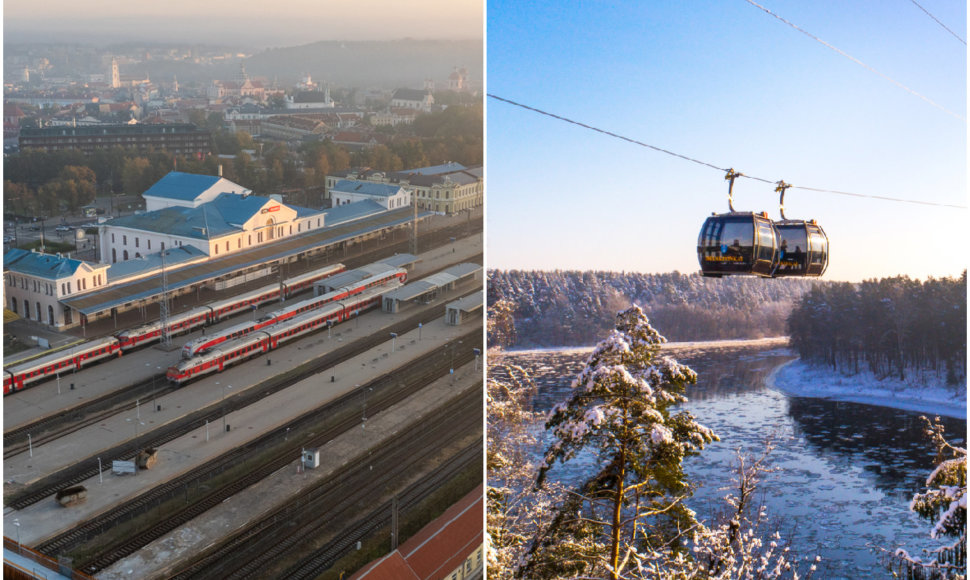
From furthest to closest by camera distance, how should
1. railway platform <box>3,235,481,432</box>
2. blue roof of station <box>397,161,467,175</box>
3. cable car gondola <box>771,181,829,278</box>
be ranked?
1. blue roof of station <box>397,161,467,175</box>
2. railway platform <box>3,235,481,432</box>
3. cable car gondola <box>771,181,829,278</box>


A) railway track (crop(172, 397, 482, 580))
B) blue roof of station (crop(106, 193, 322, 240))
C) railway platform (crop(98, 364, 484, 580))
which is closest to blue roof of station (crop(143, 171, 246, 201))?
blue roof of station (crop(106, 193, 322, 240))

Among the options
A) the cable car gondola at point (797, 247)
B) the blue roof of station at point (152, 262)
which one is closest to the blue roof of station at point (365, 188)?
the blue roof of station at point (152, 262)

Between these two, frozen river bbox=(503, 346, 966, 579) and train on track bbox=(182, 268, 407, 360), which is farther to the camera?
train on track bbox=(182, 268, 407, 360)

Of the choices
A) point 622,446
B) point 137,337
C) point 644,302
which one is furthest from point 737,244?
point 137,337

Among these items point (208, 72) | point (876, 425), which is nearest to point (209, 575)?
point (876, 425)

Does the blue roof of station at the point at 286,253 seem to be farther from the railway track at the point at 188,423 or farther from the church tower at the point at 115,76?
the church tower at the point at 115,76

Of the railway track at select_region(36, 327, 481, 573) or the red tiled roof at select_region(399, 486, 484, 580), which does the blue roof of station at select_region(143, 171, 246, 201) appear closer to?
the railway track at select_region(36, 327, 481, 573)

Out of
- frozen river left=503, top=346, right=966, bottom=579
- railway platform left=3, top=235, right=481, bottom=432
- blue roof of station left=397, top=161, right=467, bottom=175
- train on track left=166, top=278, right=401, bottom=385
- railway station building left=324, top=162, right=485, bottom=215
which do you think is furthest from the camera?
blue roof of station left=397, top=161, right=467, bottom=175
